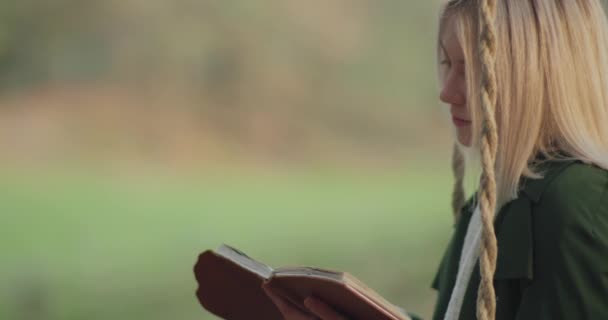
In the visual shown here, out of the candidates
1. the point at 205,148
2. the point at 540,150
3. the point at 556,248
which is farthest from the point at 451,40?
the point at 205,148

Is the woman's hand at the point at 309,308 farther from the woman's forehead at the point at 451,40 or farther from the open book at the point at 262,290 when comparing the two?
the woman's forehead at the point at 451,40

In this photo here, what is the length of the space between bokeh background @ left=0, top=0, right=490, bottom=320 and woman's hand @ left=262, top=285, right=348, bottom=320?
40.6 inches

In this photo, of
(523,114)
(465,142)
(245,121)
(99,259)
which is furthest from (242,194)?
(523,114)

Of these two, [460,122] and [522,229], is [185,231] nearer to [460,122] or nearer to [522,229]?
[460,122]

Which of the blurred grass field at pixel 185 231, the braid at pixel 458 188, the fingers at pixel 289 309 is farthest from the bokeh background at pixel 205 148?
the fingers at pixel 289 309

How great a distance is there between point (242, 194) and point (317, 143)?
226 mm

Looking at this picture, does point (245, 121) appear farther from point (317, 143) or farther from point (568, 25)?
point (568, 25)

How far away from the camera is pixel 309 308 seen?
94 cm

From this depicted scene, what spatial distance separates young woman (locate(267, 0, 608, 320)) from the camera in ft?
2.80

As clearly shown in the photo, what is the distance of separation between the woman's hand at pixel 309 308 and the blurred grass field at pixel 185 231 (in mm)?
1027

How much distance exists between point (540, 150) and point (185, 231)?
1224 mm

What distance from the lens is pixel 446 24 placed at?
1.02 metres

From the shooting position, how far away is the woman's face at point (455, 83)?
1.01 m

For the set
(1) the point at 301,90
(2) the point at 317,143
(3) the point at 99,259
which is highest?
(1) the point at 301,90
